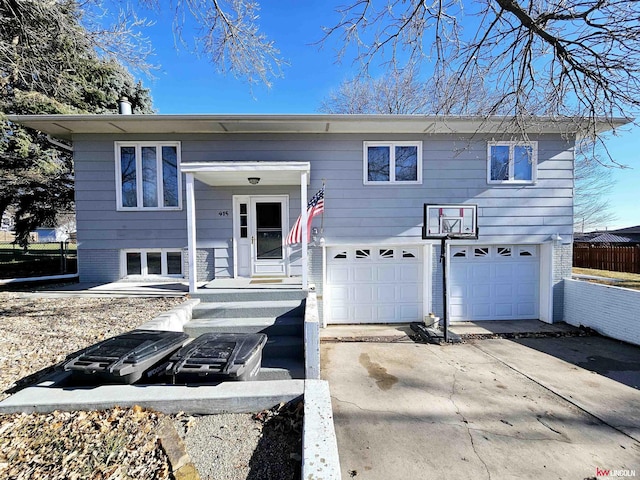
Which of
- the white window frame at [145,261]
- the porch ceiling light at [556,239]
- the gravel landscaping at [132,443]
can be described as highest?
the porch ceiling light at [556,239]

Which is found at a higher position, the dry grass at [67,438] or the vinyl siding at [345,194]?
the vinyl siding at [345,194]

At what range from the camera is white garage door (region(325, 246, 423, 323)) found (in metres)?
6.87

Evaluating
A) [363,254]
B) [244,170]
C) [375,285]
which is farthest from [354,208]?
[244,170]

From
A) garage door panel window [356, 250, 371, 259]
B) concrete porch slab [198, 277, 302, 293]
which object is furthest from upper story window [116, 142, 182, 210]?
garage door panel window [356, 250, 371, 259]

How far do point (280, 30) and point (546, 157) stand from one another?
6977 millimetres

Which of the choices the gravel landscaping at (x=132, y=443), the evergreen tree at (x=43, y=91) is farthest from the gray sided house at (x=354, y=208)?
the gravel landscaping at (x=132, y=443)

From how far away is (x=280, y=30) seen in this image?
16.0ft

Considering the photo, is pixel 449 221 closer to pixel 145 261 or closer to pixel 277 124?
pixel 277 124

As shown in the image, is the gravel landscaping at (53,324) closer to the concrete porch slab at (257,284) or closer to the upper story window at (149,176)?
the concrete porch slab at (257,284)

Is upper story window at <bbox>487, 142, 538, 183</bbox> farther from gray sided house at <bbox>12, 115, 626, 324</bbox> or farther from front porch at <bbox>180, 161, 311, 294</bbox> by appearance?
front porch at <bbox>180, 161, 311, 294</bbox>

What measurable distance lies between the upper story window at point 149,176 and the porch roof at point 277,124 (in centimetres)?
40

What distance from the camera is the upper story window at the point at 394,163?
6.57 meters

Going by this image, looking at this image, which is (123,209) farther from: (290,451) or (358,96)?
(358,96)

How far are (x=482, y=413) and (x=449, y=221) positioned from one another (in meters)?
3.87
